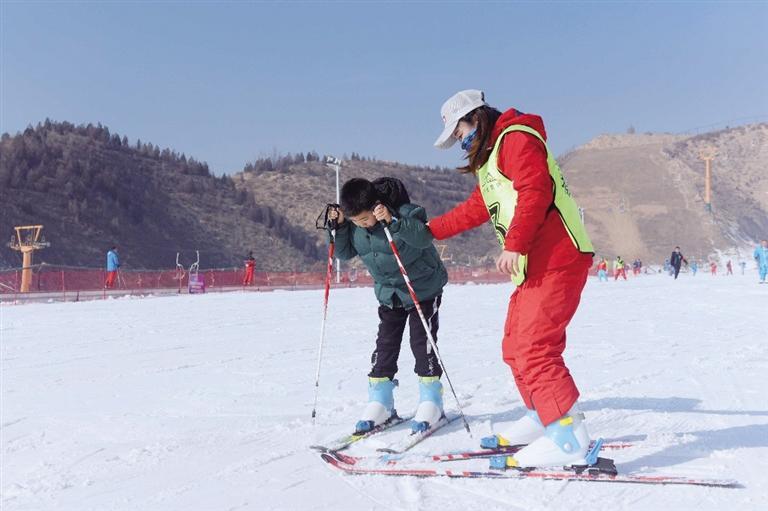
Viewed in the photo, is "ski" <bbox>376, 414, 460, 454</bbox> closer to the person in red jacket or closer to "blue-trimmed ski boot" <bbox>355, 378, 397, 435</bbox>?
"blue-trimmed ski boot" <bbox>355, 378, 397, 435</bbox>

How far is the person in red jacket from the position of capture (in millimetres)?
2979

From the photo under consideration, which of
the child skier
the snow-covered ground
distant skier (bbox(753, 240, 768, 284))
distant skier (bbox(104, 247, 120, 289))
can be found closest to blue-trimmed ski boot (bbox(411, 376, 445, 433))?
the child skier

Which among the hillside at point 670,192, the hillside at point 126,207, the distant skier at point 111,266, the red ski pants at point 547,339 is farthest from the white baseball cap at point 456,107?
the hillside at point 670,192

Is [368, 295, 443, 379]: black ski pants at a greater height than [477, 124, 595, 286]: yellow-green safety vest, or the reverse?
[477, 124, 595, 286]: yellow-green safety vest

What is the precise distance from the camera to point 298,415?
440 cm

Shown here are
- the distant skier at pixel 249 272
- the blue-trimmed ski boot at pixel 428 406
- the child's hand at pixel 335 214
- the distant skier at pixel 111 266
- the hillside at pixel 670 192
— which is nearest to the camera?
the blue-trimmed ski boot at pixel 428 406

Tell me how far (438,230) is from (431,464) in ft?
4.01

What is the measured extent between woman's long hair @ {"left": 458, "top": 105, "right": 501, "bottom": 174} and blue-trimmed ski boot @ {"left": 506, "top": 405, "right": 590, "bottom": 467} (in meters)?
1.20

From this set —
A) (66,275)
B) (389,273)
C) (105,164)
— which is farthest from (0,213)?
(389,273)

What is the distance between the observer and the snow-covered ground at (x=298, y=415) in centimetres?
283

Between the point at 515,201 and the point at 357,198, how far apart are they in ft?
3.30

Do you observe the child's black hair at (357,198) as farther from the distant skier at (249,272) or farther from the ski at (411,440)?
the distant skier at (249,272)

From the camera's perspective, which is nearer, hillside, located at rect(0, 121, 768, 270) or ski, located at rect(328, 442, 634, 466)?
ski, located at rect(328, 442, 634, 466)

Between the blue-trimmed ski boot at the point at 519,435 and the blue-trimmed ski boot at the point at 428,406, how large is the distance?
446mm
